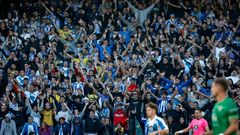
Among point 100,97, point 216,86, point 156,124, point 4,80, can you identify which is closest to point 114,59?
point 100,97

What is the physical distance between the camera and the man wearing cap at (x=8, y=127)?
19.9 m

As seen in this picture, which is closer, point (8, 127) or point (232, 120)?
point (232, 120)

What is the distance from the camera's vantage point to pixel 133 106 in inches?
770

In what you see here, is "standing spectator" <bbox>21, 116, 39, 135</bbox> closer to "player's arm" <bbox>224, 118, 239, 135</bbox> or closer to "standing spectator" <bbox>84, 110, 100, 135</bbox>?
"standing spectator" <bbox>84, 110, 100, 135</bbox>

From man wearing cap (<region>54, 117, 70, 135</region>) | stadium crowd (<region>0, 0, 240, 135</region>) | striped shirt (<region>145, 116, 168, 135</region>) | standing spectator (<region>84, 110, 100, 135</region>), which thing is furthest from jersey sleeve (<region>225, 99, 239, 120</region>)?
man wearing cap (<region>54, 117, 70, 135</region>)

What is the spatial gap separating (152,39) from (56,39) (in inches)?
132

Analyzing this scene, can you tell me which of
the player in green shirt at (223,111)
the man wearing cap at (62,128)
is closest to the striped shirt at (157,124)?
the player in green shirt at (223,111)

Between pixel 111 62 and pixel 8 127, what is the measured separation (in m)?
4.21

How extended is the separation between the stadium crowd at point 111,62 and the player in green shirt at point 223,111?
391 inches

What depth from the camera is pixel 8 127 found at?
19938mm

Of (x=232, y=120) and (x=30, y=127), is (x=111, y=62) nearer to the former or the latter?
(x=30, y=127)

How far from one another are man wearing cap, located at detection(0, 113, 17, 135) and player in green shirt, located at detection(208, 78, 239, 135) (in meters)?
11.7

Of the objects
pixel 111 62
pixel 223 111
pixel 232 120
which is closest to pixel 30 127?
pixel 111 62

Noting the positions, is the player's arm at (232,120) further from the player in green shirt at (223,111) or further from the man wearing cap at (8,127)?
the man wearing cap at (8,127)
